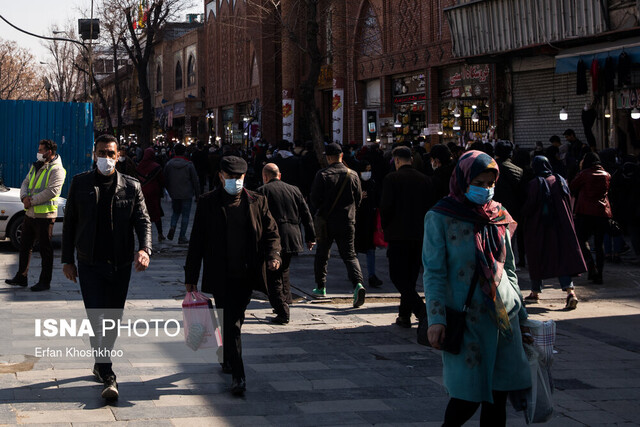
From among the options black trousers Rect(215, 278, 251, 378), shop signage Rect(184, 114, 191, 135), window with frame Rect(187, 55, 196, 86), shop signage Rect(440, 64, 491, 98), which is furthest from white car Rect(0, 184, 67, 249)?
window with frame Rect(187, 55, 196, 86)

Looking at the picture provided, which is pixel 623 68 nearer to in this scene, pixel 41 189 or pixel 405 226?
pixel 405 226

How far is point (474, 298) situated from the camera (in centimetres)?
451

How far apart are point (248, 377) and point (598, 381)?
2745 millimetres

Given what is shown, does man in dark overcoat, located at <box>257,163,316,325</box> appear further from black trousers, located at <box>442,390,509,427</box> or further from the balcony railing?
the balcony railing

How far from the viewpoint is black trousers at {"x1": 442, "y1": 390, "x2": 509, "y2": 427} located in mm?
4449

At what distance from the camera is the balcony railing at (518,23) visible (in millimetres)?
19000

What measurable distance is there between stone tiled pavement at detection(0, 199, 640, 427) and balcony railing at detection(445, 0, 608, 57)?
9.96 metres

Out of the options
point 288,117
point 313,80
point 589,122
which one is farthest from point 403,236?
point 288,117

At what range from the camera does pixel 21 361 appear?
7316 mm

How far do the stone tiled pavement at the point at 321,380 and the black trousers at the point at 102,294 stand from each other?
0.40 meters

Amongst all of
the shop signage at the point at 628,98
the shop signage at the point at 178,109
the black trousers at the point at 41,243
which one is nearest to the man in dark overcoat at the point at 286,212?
the black trousers at the point at 41,243

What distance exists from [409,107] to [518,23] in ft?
27.8

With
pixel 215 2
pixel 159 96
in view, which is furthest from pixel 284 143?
pixel 159 96

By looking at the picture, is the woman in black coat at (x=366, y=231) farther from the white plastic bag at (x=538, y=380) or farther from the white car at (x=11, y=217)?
the white plastic bag at (x=538, y=380)
